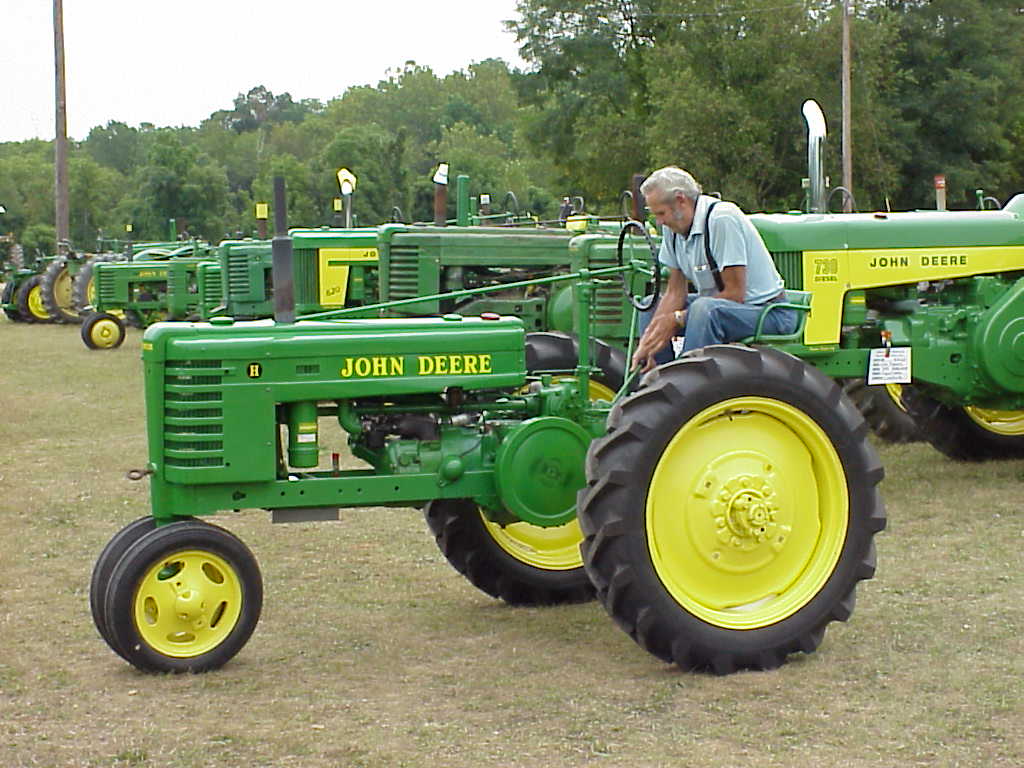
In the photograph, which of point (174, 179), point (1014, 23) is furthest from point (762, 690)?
point (174, 179)

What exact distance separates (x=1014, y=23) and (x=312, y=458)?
40.1 meters

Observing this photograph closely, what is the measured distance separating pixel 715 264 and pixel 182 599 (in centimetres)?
219

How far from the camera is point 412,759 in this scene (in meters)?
4.48

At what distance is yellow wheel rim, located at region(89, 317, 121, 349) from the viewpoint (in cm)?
2167

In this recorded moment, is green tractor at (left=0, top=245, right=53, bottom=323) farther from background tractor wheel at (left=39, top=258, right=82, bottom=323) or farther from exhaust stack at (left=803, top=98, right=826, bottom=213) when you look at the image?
exhaust stack at (left=803, top=98, right=826, bottom=213)

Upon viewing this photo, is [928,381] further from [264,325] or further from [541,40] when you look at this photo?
[541,40]

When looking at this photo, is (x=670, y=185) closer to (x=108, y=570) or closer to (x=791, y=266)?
(x=108, y=570)

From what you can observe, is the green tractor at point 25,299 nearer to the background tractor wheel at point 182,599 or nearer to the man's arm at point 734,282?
the background tractor wheel at point 182,599

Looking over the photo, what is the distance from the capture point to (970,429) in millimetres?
9586

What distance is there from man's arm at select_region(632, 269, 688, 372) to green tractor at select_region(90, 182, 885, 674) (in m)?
0.46

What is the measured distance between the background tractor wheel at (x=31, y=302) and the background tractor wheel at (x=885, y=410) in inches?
827

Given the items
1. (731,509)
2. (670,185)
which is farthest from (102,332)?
(731,509)

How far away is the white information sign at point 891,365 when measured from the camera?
851cm

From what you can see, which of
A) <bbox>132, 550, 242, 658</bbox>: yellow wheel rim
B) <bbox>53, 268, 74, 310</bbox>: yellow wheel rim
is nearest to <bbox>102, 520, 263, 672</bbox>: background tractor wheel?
<bbox>132, 550, 242, 658</bbox>: yellow wheel rim
